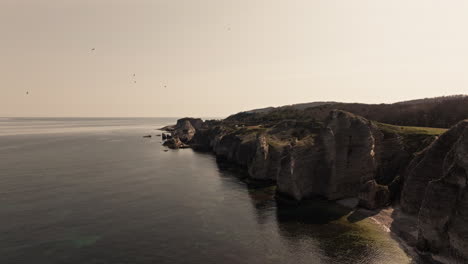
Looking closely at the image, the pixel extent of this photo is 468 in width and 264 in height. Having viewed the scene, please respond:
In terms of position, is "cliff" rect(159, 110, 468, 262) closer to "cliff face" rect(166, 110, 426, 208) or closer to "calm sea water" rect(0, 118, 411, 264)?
"cliff face" rect(166, 110, 426, 208)

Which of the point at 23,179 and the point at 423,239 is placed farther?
the point at 23,179

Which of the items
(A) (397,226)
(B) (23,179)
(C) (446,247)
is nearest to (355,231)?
(A) (397,226)

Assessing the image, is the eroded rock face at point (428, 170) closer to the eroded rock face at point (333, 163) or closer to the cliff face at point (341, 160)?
the cliff face at point (341, 160)

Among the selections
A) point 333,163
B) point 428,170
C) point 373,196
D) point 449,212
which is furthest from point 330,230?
point 333,163

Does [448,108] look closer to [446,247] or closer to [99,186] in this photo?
[446,247]

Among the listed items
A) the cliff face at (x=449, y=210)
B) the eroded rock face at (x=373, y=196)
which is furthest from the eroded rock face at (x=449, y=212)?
the eroded rock face at (x=373, y=196)

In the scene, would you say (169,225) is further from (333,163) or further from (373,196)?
(373,196)
